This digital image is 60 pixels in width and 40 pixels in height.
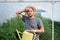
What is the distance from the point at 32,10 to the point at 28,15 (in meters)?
0.10

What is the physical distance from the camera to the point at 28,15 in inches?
146

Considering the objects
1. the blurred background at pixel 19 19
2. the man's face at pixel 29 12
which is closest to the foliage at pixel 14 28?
the blurred background at pixel 19 19

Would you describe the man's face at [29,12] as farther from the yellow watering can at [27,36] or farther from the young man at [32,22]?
the yellow watering can at [27,36]

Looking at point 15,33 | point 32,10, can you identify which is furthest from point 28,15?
point 15,33

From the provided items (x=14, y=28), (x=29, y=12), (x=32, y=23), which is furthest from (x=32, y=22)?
(x=14, y=28)

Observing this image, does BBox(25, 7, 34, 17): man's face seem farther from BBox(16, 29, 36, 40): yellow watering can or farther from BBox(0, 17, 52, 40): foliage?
BBox(16, 29, 36, 40): yellow watering can

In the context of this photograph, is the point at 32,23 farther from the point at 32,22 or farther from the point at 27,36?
the point at 27,36

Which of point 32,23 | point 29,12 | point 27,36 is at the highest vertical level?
point 29,12

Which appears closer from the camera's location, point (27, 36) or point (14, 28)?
point (27, 36)

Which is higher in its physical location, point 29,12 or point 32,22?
point 29,12

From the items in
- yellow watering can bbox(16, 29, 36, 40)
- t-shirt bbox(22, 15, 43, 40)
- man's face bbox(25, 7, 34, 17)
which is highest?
man's face bbox(25, 7, 34, 17)

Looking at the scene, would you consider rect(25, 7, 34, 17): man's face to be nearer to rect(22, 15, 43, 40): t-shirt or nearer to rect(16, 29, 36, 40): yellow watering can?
rect(22, 15, 43, 40): t-shirt

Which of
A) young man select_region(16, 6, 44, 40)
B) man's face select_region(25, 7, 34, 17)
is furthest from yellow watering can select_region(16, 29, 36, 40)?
man's face select_region(25, 7, 34, 17)

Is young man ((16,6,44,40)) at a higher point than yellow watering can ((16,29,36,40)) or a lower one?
higher
